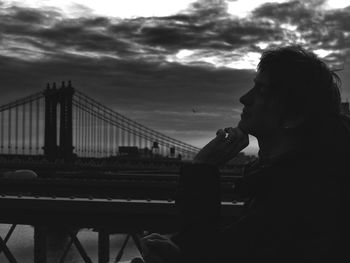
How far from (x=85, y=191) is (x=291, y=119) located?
15.5 m

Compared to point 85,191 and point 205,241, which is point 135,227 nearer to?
point 205,241

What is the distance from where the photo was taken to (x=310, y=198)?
148 centimetres

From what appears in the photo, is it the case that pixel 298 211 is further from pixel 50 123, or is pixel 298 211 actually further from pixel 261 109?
pixel 50 123

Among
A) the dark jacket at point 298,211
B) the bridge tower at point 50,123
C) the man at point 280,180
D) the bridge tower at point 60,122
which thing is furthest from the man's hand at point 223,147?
the bridge tower at point 50,123

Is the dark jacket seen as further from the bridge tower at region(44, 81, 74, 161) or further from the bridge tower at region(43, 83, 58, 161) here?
the bridge tower at region(43, 83, 58, 161)

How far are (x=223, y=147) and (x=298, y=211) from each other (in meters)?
0.49

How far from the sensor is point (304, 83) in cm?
166

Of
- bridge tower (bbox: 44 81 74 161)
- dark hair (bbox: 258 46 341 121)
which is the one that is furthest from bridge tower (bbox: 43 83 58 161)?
dark hair (bbox: 258 46 341 121)

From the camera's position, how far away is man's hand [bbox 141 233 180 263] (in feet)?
5.71

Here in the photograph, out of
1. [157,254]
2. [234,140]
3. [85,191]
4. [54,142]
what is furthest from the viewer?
[54,142]

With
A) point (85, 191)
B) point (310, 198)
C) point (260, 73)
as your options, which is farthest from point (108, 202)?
point (85, 191)

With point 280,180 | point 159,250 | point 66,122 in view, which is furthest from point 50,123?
point 280,180

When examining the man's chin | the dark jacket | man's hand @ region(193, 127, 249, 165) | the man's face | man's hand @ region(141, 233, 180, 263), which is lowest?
man's hand @ region(141, 233, 180, 263)

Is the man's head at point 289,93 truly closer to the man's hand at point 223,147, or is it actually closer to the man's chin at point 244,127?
the man's chin at point 244,127
